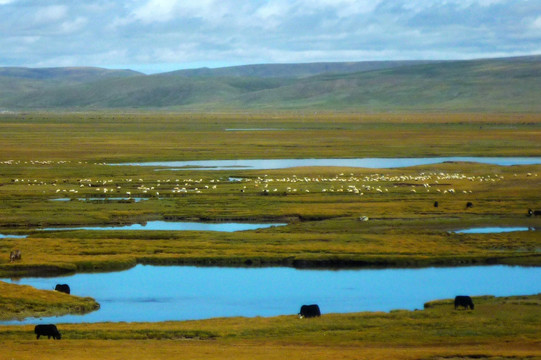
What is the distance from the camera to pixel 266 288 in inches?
1066

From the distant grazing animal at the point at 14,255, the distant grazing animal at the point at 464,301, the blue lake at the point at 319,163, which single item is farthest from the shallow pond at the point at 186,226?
the blue lake at the point at 319,163

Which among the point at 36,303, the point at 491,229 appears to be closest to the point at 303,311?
the point at 36,303

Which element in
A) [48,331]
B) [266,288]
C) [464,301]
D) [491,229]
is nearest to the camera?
[48,331]

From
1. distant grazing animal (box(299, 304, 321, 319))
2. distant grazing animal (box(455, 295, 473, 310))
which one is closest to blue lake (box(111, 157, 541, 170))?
distant grazing animal (box(455, 295, 473, 310))

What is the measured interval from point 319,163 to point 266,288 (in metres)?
40.1

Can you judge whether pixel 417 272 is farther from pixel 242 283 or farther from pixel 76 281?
pixel 76 281

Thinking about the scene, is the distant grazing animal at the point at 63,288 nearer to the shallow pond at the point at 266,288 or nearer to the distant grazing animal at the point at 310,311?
the shallow pond at the point at 266,288

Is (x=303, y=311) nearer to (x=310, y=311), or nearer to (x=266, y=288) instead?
(x=310, y=311)

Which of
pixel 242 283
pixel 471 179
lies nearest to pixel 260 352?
pixel 242 283

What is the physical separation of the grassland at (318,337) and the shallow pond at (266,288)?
1.78 metres

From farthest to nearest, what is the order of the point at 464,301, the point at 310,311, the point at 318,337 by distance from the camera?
1. the point at 464,301
2. the point at 310,311
3. the point at 318,337

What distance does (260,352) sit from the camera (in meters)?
19.0

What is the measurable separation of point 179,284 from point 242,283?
1777mm

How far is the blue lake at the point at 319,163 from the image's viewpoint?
63.3 meters
